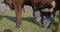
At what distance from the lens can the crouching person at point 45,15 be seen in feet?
15.4

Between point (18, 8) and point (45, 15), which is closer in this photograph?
point (18, 8)

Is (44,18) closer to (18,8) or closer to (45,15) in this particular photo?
(45,15)

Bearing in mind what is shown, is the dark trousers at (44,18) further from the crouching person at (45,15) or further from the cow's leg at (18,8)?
the cow's leg at (18,8)

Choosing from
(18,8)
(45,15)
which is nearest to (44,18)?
(45,15)

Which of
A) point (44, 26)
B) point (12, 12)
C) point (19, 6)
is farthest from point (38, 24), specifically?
point (12, 12)

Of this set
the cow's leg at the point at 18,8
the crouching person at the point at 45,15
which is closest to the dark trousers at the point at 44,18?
the crouching person at the point at 45,15

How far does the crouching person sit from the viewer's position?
4.70 metres

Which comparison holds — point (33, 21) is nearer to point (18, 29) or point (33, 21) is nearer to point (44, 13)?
point (44, 13)

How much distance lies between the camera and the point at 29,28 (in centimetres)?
446

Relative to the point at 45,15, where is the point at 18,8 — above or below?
above

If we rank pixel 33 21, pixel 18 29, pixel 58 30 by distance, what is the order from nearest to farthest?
pixel 58 30 → pixel 18 29 → pixel 33 21

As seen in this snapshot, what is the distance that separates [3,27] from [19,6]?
0.58 meters

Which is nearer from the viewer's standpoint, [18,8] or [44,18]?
[18,8]

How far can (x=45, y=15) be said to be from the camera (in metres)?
4.87
